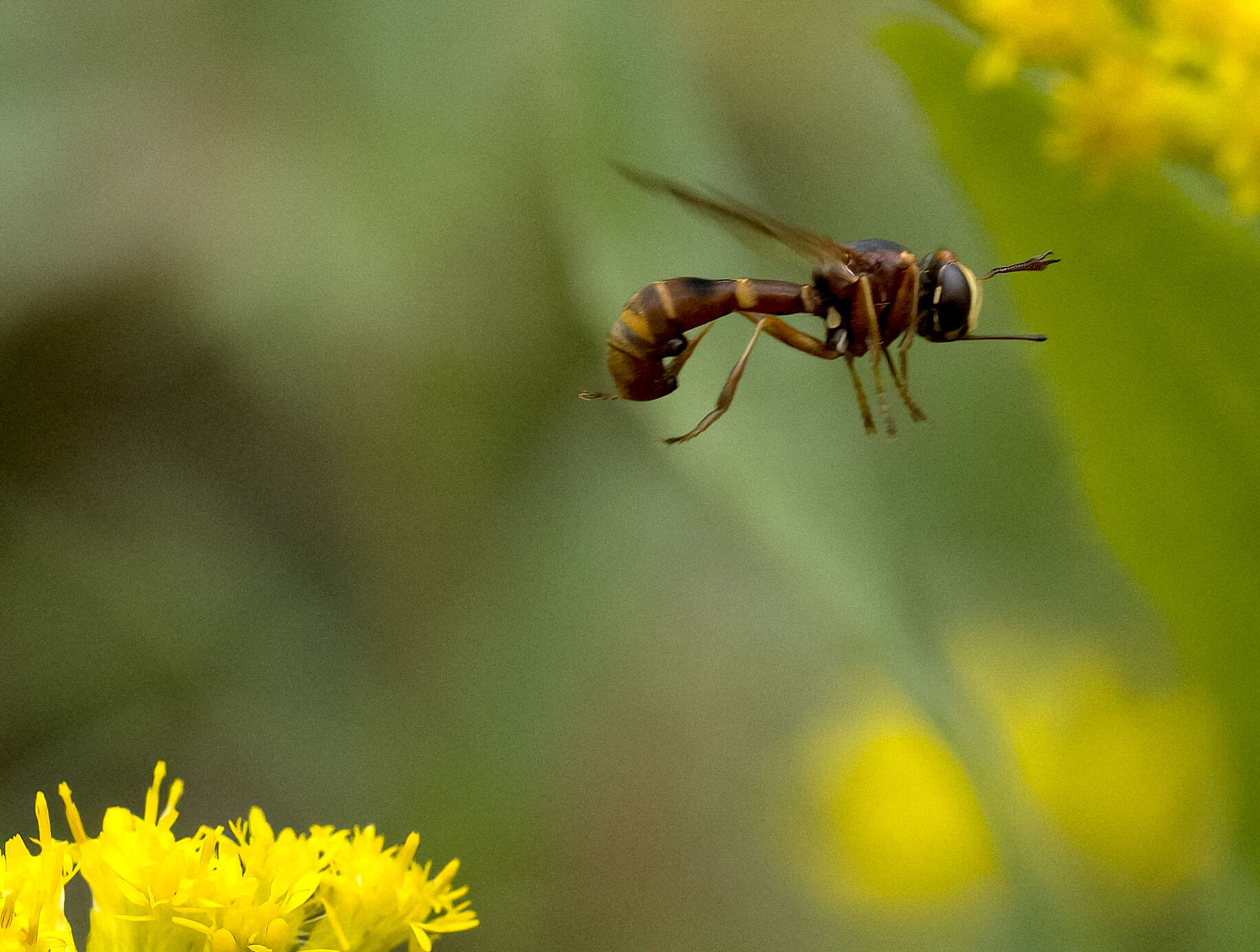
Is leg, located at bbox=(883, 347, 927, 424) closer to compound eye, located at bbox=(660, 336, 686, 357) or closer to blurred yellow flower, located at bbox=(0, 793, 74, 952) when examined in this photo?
compound eye, located at bbox=(660, 336, 686, 357)

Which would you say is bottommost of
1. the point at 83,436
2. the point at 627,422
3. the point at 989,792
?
the point at 989,792

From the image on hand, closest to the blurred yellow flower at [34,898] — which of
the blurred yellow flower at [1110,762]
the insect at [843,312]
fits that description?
the insect at [843,312]

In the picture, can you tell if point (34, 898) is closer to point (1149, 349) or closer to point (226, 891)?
point (226, 891)

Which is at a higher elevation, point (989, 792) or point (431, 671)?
point (431, 671)

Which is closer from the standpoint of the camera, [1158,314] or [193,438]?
[1158,314]

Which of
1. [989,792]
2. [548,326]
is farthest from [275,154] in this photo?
[989,792]

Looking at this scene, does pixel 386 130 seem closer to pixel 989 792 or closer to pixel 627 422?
pixel 627 422
